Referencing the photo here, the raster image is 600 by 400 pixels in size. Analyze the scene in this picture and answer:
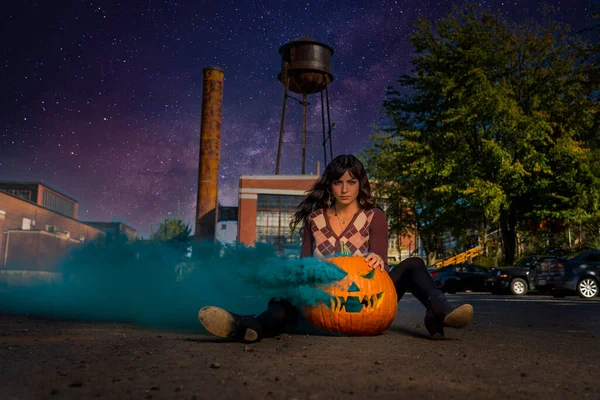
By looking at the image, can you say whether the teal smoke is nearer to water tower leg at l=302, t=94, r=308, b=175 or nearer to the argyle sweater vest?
the argyle sweater vest

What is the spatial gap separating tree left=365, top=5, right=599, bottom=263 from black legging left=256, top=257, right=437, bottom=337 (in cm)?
2042

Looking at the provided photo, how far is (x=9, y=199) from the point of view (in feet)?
143

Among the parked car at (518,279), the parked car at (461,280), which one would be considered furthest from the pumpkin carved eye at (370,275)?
the parked car at (461,280)

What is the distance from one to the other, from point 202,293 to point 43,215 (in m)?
48.7

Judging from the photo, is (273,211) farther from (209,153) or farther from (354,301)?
(354,301)

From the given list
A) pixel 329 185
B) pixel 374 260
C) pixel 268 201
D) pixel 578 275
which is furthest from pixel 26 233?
pixel 374 260

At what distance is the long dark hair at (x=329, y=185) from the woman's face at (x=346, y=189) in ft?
0.12

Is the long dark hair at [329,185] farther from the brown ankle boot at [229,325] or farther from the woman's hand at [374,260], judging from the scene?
the brown ankle boot at [229,325]

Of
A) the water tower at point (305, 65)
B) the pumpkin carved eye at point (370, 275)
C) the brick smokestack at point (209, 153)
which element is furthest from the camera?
the water tower at point (305, 65)

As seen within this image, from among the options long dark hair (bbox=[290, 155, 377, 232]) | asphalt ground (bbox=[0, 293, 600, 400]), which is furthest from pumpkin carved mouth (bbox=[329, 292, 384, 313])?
long dark hair (bbox=[290, 155, 377, 232])

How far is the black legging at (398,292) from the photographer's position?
472 centimetres

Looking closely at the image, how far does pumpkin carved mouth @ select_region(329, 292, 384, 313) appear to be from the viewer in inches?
192

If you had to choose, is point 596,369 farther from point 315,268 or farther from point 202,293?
point 202,293

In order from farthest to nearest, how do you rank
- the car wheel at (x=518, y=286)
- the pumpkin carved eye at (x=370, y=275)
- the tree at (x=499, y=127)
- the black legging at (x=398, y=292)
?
1. the tree at (x=499, y=127)
2. the car wheel at (x=518, y=286)
3. the pumpkin carved eye at (x=370, y=275)
4. the black legging at (x=398, y=292)
